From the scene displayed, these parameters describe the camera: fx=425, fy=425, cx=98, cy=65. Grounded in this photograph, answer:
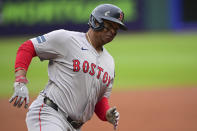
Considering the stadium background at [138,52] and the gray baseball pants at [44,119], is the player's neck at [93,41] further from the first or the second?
the stadium background at [138,52]

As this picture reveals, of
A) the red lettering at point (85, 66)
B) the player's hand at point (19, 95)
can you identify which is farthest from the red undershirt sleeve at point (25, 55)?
the red lettering at point (85, 66)

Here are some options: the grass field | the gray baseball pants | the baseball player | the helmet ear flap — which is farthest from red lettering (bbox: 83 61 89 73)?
the grass field

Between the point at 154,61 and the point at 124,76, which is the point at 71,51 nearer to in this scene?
the point at 124,76

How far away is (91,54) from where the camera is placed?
416 centimetres

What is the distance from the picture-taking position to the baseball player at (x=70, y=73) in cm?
395

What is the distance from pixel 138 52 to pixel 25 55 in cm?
1354

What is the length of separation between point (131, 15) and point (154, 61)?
4523mm

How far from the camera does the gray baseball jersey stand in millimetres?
3992

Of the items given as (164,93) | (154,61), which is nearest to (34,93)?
(164,93)

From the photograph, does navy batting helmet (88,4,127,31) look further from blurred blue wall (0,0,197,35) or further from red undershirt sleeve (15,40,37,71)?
blurred blue wall (0,0,197,35)

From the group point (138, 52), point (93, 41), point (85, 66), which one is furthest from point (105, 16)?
point (138, 52)

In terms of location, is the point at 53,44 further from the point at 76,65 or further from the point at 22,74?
the point at 22,74

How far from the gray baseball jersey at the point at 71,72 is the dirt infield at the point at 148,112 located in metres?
4.20

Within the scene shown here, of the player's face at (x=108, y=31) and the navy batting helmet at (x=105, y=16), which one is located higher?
the navy batting helmet at (x=105, y=16)
